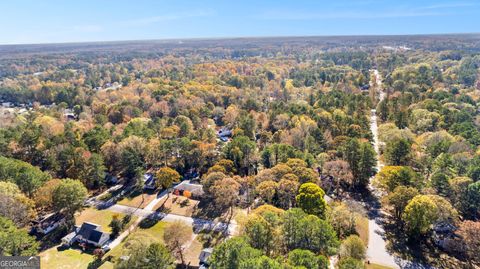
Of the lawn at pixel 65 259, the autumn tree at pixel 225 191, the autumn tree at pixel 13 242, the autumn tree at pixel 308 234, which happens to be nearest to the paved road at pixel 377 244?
the autumn tree at pixel 308 234

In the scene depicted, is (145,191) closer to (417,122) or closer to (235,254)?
(235,254)

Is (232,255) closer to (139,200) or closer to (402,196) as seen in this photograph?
(402,196)

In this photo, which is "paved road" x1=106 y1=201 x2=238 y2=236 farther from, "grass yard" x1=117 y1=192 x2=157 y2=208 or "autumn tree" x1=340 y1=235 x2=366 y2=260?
"autumn tree" x1=340 y1=235 x2=366 y2=260

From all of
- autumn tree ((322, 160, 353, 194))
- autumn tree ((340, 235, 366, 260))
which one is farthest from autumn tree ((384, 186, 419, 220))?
autumn tree ((340, 235, 366, 260))

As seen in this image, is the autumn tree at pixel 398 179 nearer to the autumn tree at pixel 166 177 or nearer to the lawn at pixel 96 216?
the autumn tree at pixel 166 177

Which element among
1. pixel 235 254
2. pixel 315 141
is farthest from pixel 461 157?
pixel 235 254

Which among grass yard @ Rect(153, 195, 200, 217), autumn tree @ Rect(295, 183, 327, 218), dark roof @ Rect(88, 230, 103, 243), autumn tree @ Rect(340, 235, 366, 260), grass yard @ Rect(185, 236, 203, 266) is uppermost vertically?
autumn tree @ Rect(295, 183, 327, 218)

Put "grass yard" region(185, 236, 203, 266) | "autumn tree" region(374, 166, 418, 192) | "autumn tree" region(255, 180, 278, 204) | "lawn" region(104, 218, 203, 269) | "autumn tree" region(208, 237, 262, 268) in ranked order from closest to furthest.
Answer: "autumn tree" region(208, 237, 262, 268)
"lawn" region(104, 218, 203, 269)
"grass yard" region(185, 236, 203, 266)
"autumn tree" region(255, 180, 278, 204)
"autumn tree" region(374, 166, 418, 192)
